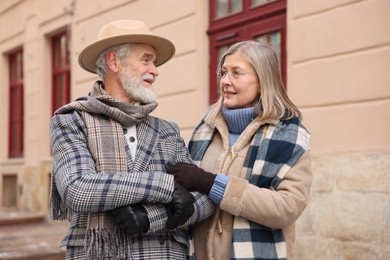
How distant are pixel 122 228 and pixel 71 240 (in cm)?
30

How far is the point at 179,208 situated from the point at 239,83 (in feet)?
2.14

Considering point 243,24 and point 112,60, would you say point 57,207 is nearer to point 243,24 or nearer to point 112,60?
point 112,60

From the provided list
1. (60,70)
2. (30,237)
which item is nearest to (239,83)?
(30,237)

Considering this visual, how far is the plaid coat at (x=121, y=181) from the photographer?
7.75 feet

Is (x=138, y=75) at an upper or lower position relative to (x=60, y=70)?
lower

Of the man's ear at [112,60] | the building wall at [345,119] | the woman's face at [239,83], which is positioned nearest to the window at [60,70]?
the building wall at [345,119]

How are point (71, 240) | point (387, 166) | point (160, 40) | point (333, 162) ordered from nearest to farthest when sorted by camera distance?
point (71, 240), point (160, 40), point (387, 166), point (333, 162)

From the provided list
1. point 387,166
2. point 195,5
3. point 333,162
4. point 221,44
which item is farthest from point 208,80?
point 387,166

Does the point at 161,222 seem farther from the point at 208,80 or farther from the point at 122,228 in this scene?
the point at 208,80

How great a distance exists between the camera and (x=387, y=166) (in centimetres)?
455

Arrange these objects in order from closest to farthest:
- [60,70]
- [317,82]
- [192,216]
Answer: [192,216] < [317,82] < [60,70]

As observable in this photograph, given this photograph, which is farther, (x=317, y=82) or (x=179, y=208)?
(x=317, y=82)

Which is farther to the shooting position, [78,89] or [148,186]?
[78,89]

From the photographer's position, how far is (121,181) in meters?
2.38
